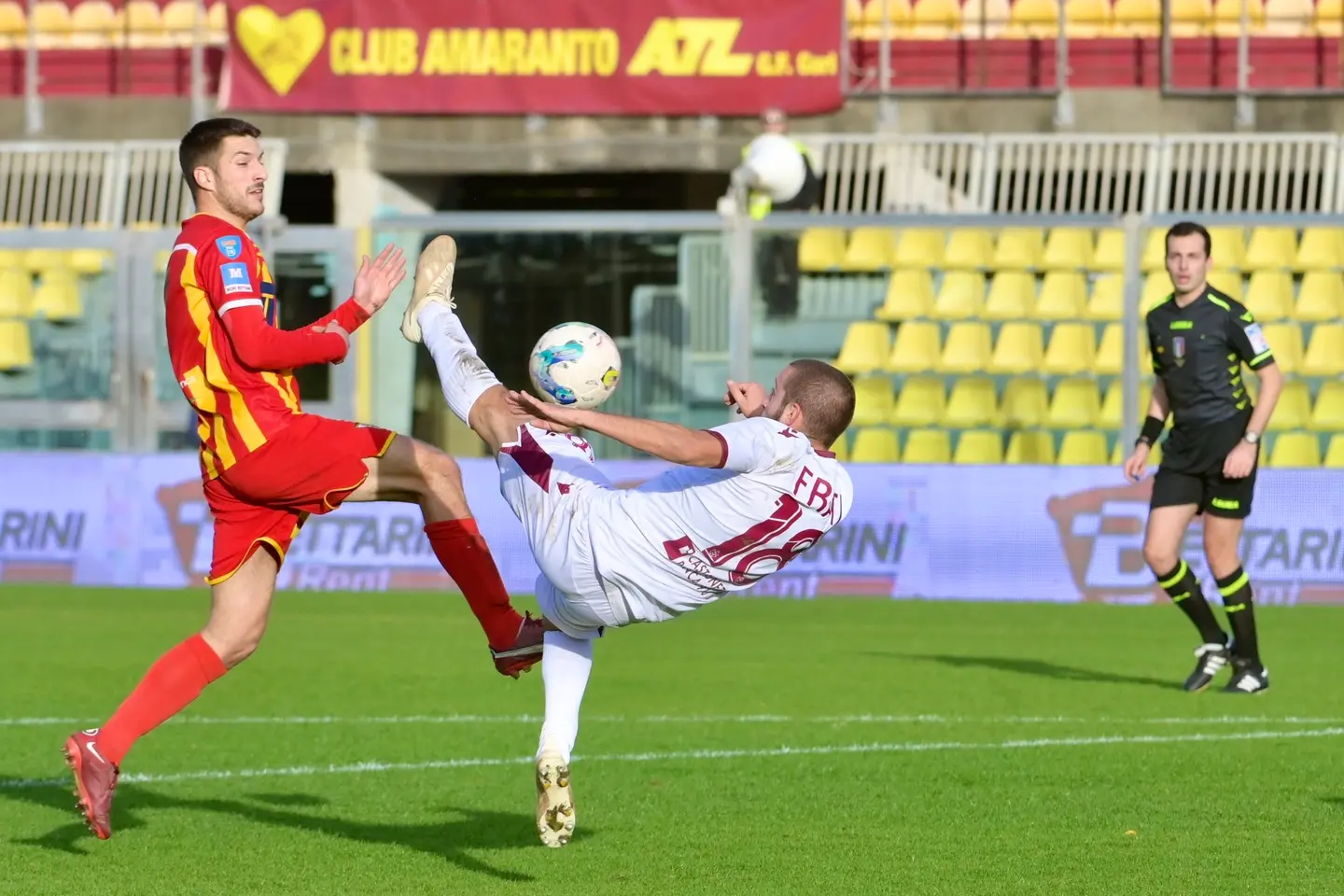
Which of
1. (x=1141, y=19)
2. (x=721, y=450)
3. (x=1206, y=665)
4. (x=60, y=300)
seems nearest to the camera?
(x=721, y=450)

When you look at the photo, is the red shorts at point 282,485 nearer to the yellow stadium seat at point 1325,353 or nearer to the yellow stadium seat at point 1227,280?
the yellow stadium seat at point 1227,280

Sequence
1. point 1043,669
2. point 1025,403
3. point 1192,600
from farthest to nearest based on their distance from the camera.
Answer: point 1025,403, point 1043,669, point 1192,600

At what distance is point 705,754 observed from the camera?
26.8 ft

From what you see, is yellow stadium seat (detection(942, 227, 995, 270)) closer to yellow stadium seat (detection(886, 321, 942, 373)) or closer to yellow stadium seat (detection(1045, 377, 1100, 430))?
yellow stadium seat (detection(886, 321, 942, 373))

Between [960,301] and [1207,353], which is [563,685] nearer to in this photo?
[1207,353]

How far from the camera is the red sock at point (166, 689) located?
20.2 feet

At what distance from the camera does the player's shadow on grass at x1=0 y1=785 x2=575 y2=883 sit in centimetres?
631

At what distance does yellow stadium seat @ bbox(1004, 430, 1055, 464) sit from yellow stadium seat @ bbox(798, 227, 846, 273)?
188 cm

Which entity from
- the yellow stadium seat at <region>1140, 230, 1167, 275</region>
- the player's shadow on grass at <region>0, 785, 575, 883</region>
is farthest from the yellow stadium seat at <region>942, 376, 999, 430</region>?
the player's shadow on grass at <region>0, 785, 575, 883</region>

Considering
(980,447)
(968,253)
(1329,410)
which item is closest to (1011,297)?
(968,253)

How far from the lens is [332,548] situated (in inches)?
607

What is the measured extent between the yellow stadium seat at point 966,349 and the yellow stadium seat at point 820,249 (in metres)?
1.03

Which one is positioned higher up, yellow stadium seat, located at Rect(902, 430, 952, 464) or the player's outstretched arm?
the player's outstretched arm

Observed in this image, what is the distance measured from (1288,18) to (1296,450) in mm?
5931
